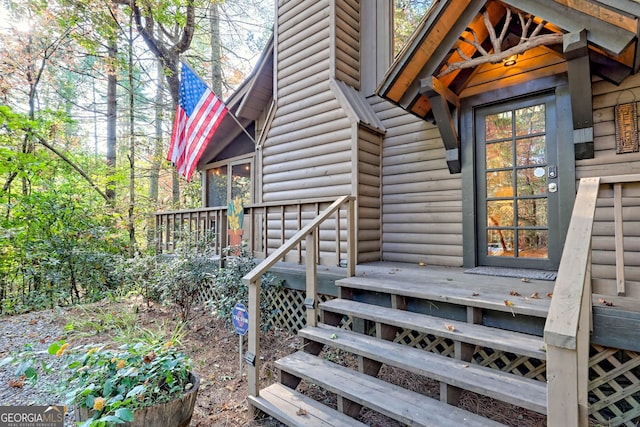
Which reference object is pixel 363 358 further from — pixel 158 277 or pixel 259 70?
pixel 259 70

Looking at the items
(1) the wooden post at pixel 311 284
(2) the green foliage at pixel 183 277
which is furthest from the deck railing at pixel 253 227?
(1) the wooden post at pixel 311 284

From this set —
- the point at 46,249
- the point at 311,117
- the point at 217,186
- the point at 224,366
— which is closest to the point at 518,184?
the point at 311,117

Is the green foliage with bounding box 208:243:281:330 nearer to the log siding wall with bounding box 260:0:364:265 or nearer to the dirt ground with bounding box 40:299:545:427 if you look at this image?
the dirt ground with bounding box 40:299:545:427

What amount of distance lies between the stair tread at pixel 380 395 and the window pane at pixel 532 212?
8.31 feet

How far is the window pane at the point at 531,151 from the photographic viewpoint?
11.5ft

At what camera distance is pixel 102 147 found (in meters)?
14.8

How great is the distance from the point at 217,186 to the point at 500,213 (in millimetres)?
6533

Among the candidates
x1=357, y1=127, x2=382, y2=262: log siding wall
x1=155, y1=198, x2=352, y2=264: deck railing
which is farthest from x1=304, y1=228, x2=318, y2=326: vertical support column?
x1=357, y1=127, x2=382, y2=262: log siding wall

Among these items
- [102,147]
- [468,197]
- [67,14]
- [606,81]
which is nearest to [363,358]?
[468,197]

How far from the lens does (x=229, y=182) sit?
25.1 feet

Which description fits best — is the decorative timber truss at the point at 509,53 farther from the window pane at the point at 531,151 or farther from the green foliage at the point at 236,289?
the green foliage at the point at 236,289

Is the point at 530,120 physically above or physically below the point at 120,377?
above

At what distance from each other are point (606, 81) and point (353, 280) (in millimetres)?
3215

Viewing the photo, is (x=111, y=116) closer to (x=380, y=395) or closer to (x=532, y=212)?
(x=380, y=395)
